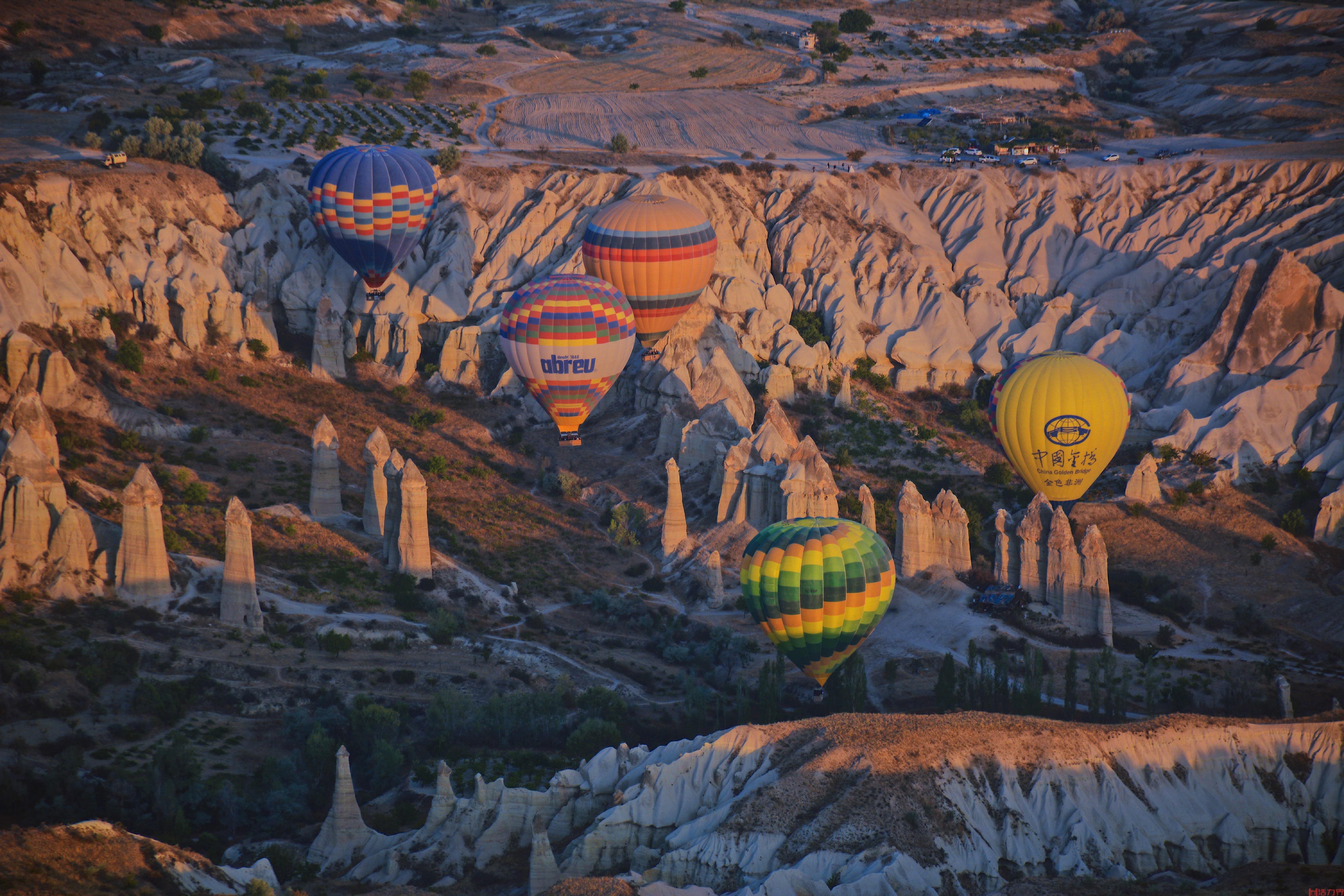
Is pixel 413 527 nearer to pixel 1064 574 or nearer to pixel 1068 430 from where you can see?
pixel 1064 574

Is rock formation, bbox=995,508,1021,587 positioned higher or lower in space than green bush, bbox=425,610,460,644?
higher

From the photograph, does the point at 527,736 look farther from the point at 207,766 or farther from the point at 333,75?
the point at 333,75

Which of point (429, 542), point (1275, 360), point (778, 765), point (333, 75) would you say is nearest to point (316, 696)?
point (429, 542)

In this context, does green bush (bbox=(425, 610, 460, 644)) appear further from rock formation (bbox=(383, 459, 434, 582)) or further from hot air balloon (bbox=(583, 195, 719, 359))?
hot air balloon (bbox=(583, 195, 719, 359))

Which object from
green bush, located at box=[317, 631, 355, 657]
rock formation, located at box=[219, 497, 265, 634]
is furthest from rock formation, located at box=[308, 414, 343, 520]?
green bush, located at box=[317, 631, 355, 657]

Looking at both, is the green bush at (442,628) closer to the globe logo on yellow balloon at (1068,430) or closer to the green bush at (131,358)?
the green bush at (131,358)
